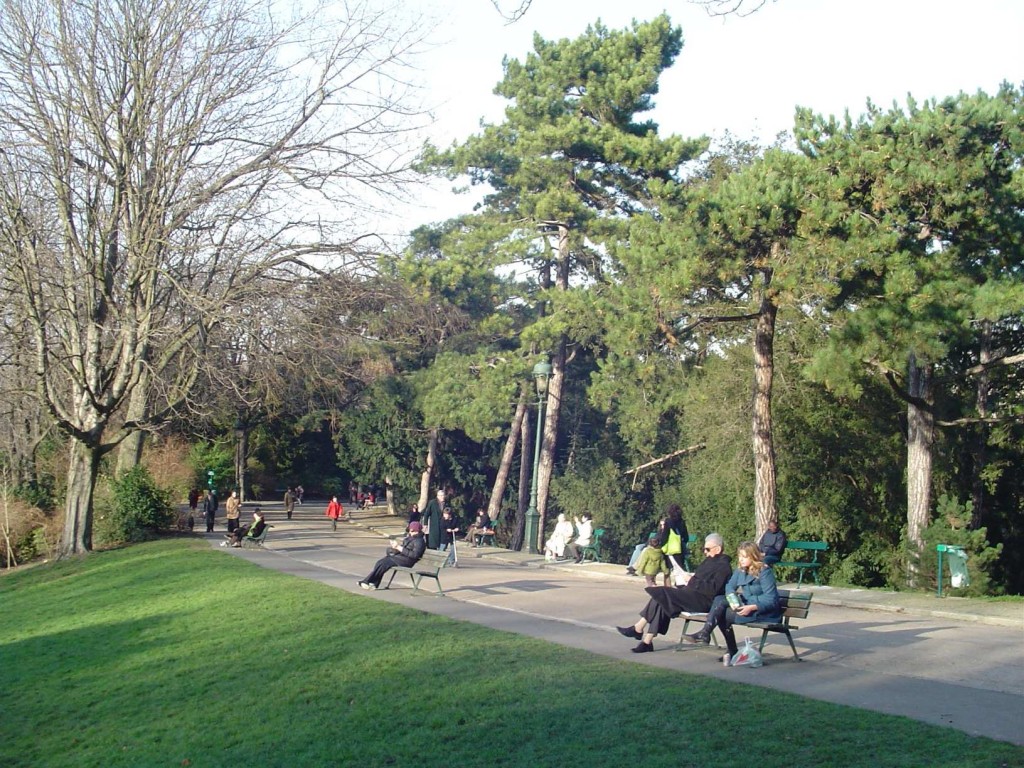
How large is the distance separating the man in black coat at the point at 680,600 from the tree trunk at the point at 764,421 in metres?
11.7

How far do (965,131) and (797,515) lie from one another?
1183cm

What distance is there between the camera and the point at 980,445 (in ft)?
84.7

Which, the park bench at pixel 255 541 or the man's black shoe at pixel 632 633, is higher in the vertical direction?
the man's black shoe at pixel 632 633

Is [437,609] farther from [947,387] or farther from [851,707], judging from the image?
[947,387]

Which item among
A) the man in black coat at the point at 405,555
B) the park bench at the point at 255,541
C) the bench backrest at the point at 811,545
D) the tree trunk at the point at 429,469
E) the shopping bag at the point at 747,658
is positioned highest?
the tree trunk at the point at 429,469

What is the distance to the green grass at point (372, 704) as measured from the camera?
7.55 metres

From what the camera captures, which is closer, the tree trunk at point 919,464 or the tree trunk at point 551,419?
the tree trunk at point 919,464

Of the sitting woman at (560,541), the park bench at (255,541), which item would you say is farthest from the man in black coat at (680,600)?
the park bench at (255,541)

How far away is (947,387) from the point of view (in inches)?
1022

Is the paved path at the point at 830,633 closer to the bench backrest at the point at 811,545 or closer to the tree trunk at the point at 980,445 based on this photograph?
the bench backrest at the point at 811,545

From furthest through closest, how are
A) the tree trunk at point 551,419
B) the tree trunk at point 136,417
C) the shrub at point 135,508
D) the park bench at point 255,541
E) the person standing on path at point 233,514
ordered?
the tree trunk at point 551,419 < the shrub at point 135,508 < the park bench at point 255,541 < the person standing on path at point 233,514 < the tree trunk at point 136,417

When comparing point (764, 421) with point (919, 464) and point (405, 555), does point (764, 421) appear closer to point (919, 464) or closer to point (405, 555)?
point (919, 464)

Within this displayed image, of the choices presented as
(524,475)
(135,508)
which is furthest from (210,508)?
(524,475)

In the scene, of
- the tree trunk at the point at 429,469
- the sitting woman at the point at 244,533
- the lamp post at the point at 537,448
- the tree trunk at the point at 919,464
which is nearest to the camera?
the tree trunk at the point at 919,464
